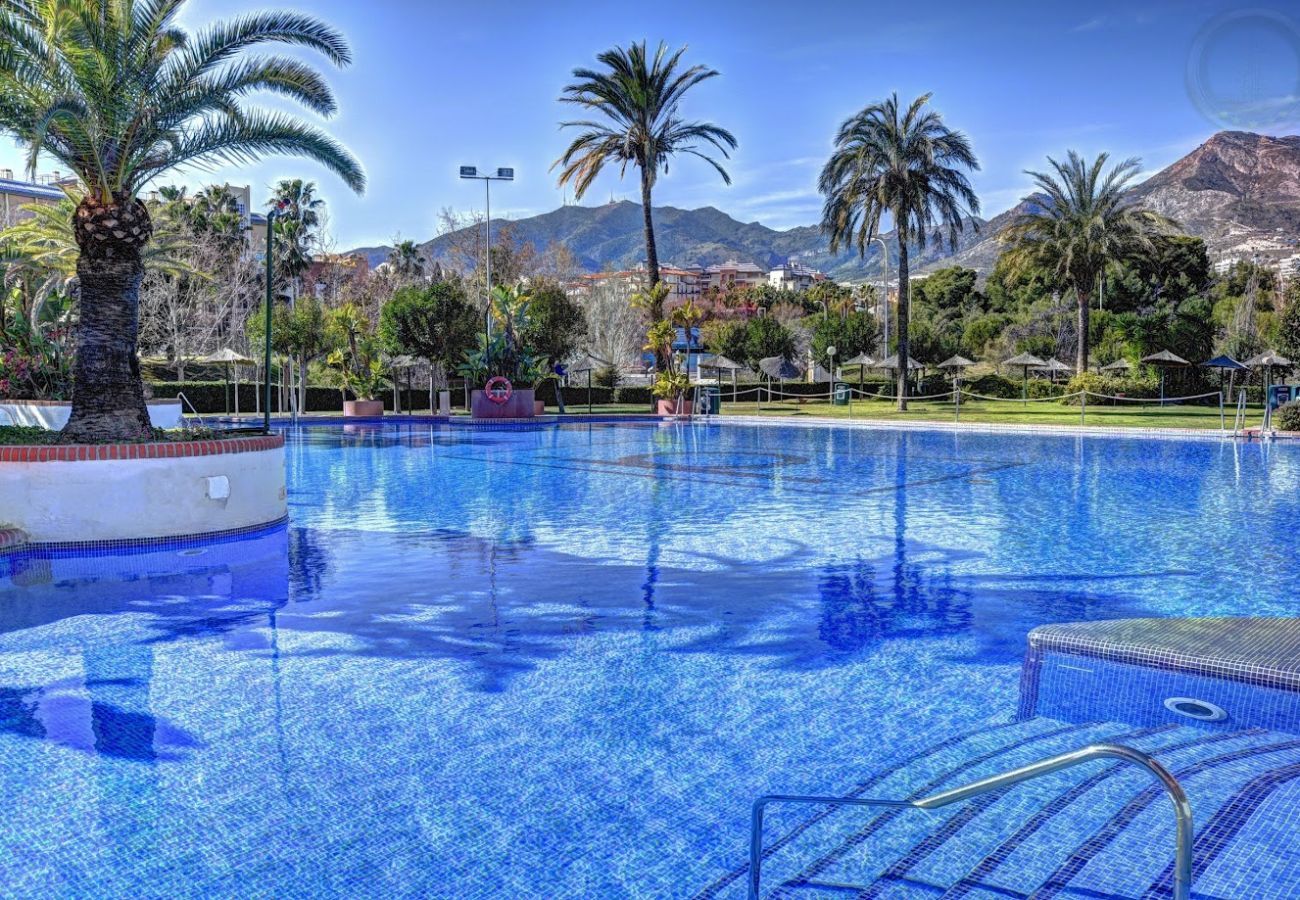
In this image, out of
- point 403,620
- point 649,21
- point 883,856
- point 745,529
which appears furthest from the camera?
point 649,21

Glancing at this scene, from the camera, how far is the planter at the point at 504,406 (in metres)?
32.8

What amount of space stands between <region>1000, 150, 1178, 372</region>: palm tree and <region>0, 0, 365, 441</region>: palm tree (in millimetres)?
33335

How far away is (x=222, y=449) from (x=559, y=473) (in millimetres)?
7255

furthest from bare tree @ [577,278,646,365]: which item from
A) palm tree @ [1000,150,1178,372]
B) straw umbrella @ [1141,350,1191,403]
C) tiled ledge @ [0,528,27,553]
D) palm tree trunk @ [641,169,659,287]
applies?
tiled ledge @ [0,528,27,553]

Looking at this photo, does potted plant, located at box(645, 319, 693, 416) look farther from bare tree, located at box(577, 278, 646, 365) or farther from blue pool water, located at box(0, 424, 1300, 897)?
bare tree, located at box(577, 278, 646, 365)

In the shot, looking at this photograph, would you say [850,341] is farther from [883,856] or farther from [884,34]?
[883,856]

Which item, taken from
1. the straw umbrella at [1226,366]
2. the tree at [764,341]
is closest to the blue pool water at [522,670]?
the straw umbrella at [1226,366]

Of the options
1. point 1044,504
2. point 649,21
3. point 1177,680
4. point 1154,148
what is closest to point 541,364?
point 649,21

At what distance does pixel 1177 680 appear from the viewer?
4.21 m

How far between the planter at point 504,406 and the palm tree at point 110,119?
21.9 meters

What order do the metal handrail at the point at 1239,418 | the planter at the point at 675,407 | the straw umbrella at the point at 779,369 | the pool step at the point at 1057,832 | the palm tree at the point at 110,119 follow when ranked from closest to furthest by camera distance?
the pool step at the point at 1057,832, the palm tree at the point at 110,119, the metal handrail at the point at 1239,418, the planter at the point at 675,407, the straw umbrella at the point at 779,369

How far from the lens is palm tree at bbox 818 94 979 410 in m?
33.2

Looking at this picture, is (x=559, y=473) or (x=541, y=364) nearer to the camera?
(x=559, y=473)

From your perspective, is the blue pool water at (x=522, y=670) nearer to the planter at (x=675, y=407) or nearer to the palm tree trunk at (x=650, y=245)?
the planter at (x=675, y=407)
